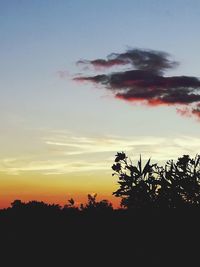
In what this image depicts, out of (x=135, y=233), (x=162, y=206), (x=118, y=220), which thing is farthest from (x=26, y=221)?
(x=162, y=206)

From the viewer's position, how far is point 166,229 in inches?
510

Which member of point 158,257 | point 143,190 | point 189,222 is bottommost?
point 158,257

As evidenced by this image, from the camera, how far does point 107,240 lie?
→ 14.7 meters

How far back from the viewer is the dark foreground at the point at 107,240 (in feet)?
40.3

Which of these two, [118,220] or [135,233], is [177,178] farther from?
[118,220]

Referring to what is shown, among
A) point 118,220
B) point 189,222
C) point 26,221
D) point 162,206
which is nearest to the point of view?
point 189,222

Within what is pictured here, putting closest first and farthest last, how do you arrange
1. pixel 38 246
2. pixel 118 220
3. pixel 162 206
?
pixel 162 206 < pixel 38 246 < pixel 118 220

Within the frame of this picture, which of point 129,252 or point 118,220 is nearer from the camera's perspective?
point 129,252

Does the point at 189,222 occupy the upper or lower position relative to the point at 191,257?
upper

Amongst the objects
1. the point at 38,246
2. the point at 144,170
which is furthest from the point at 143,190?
the point at 38,246

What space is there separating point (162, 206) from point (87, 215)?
487 cm

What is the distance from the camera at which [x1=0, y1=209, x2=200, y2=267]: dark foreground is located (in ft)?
40.3

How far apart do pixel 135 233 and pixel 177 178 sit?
2255 mm

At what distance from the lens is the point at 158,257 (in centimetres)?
1216
